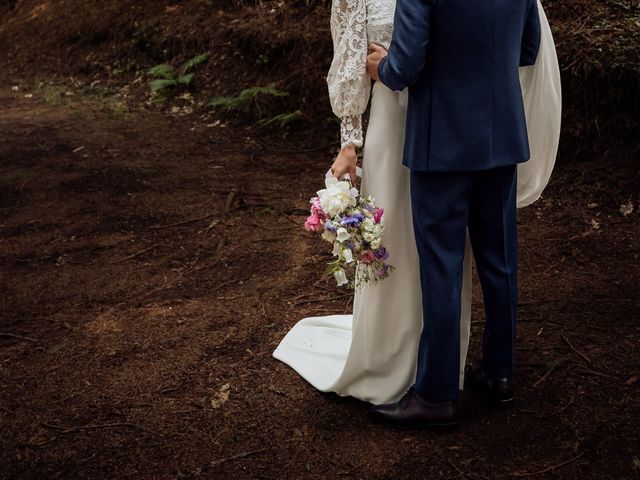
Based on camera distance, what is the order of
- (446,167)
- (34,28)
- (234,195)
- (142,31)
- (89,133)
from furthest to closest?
(34,28) < (142,31) < (89,133) < (234,195) < (446,167)

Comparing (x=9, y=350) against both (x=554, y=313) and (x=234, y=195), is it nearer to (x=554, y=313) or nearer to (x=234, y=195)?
(x=234, y=195)

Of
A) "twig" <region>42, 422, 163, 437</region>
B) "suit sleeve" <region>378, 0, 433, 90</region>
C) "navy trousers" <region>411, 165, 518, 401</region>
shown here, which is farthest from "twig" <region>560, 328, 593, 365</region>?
"twig" <region>42, 422, 163, 437</region>

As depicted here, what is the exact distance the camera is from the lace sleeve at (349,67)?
292 cm

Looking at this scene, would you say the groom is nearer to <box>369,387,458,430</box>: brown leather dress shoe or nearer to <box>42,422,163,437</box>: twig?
<box>369,387,458,430</box>: brown leather dress shoe

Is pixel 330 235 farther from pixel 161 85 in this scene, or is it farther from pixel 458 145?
pixel 161 85

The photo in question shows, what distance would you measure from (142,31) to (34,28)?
9.67ft

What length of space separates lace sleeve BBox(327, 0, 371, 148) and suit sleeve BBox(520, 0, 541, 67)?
0.65m

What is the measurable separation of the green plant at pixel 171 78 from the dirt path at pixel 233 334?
2516 millimetres

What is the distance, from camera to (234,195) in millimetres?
6367

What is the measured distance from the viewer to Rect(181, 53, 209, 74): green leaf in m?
9.62

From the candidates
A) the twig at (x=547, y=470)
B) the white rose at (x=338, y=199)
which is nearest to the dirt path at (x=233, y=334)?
the twig at (x=547, y=470)

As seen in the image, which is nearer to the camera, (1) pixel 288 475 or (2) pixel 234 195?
(1) pixel 288 475

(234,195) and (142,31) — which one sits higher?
(142,31)

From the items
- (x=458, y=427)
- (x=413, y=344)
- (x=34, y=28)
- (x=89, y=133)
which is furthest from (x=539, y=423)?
(x=34, y=28)
